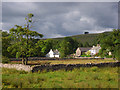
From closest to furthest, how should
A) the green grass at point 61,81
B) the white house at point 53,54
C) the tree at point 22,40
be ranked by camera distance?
the green grass at point 61,81 → the tree at point 22,40 → the white house at point 53,54

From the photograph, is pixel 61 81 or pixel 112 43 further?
pixel 112 43

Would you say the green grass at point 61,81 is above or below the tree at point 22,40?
below

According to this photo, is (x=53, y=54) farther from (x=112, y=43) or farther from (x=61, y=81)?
(x=61, y=81)

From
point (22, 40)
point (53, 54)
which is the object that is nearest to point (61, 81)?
point (22, 40)

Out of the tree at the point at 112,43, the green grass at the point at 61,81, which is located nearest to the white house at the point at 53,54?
the tree at the point at 112,43

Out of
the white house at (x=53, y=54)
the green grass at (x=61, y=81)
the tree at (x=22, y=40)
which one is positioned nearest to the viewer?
the green grass at (x=61, y=81)

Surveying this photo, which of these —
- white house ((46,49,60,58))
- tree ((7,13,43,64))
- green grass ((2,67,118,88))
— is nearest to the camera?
green grass ((2,67,118,88))

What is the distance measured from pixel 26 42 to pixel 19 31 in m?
2.46

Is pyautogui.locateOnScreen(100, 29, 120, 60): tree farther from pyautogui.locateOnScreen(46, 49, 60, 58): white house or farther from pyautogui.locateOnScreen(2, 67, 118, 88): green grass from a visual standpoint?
pyautogui.locateOnScreen(46, 49, 60, 58): white house

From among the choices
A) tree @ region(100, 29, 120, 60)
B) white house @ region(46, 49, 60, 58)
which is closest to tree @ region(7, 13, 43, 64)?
tree @ region(100, 29, 120, 60)

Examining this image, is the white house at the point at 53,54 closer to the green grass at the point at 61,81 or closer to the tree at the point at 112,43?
the tree at the point at 112,43

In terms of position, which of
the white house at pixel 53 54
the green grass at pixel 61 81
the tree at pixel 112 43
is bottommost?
the green grass at pixel 61 81

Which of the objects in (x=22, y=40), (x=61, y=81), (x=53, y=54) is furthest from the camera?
(x=53, y=54)

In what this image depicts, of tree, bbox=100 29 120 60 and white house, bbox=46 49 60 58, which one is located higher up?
tree, bbox=100 29 120 60
